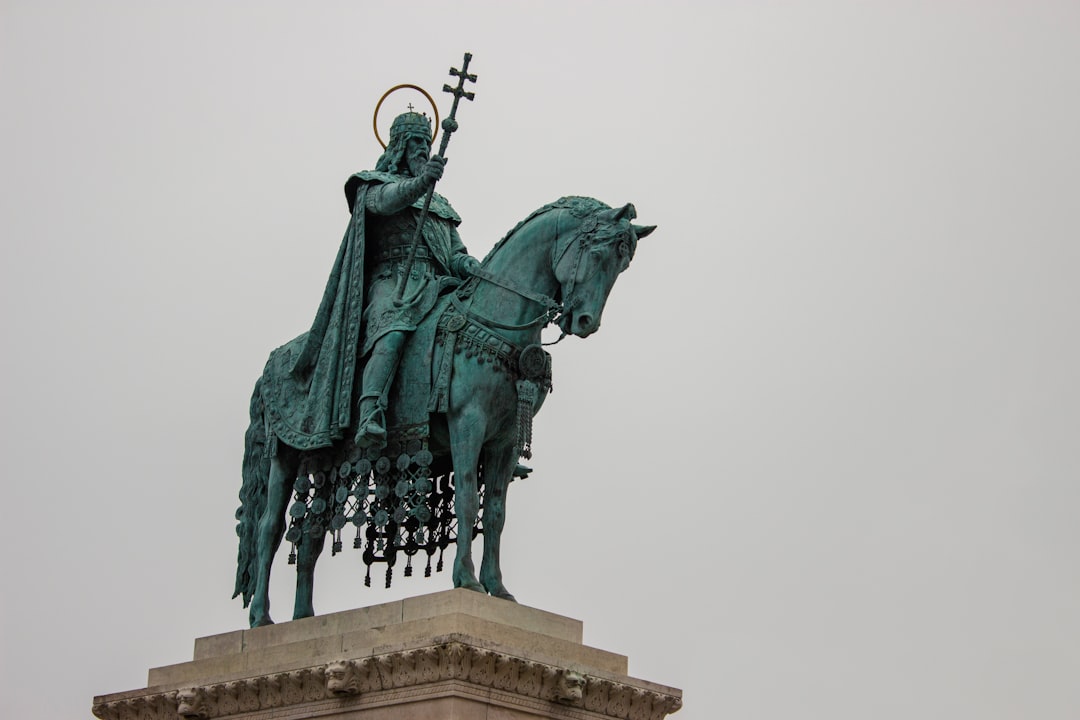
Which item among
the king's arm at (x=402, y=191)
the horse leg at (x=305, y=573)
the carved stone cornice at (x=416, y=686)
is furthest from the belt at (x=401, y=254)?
the carved stone cornice at (x=416, y=686)

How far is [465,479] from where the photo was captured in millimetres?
17500

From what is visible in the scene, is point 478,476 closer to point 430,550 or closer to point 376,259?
point 430,550

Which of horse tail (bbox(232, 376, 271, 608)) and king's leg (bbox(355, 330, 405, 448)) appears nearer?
king's leg (bbox(355, 330, 405, 448))

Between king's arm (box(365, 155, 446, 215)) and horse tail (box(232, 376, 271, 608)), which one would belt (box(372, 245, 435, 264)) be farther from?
horse tail (box(232, 376, 271, 608))

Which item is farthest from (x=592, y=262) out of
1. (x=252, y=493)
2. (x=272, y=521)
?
(x=252, y=493)

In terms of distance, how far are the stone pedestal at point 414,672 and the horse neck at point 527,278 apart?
2.69 metres

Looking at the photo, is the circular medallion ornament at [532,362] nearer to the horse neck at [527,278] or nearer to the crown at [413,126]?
the horse neck at [527,278]

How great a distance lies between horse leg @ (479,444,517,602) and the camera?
1798 centimetres

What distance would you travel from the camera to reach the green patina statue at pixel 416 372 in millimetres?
17672

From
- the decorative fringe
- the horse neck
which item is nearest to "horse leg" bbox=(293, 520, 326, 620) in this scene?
the decorative fringe

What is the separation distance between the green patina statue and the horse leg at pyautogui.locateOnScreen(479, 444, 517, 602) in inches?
0.7

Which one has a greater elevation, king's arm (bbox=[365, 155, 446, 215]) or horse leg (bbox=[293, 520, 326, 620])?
king's arm (bbox=[365, 155, 446, 215])

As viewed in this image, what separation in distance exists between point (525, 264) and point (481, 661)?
12.8ft

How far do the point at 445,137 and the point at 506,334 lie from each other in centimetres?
193
